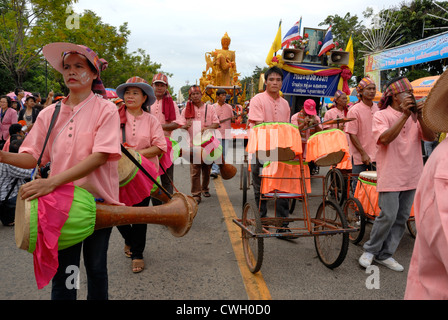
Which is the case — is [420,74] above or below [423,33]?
below

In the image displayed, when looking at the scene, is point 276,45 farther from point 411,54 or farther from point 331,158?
point 411,54

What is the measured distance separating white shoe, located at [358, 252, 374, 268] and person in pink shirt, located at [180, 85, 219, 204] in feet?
11.9

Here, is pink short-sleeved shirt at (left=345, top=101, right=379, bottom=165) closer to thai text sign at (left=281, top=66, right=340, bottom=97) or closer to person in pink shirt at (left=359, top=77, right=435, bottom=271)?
person in pink shirt at (left=359, top=77, right=435, bottom=271)

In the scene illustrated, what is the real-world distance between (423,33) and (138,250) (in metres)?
34.5

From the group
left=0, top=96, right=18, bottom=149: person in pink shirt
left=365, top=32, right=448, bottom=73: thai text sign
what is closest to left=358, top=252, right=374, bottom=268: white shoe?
left=0, top=96, right=18, bottom=149: person in pink shirt

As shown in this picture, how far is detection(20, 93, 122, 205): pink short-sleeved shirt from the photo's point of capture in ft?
7.21

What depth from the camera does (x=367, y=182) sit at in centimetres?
471

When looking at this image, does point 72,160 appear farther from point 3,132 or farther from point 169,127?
point 3,132

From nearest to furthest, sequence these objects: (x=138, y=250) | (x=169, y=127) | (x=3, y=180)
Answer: (x=138, y=250)
(x=3, y=180)
(x=169, y=127)

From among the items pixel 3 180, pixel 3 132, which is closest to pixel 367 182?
pixel 3 180

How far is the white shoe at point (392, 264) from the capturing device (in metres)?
3.73

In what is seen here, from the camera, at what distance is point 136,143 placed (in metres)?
3.83

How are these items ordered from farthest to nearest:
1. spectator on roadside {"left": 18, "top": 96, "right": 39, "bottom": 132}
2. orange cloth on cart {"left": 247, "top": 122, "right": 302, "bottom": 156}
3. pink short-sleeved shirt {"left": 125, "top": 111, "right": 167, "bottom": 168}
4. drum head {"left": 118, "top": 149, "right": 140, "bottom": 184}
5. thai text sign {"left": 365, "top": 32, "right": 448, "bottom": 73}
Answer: thai text sign {"left": 365, "top": 32, "right": 448, "bottom": 73}, spectator on roadside {"left": 18, "top": 96, "right": 39, "bottom": 132}, pink short-sleeved shirt {"left": 125, "top": 111, "right": 167, "bottom": 168}, orange cloth on cart {"left": 247, "top": 122, "right": 302, "bottom": 156}, drum head {"left": 118, "top": 149, "right": 140, "bottom": 184}

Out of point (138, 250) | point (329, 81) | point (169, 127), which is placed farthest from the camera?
point (329, 81)
